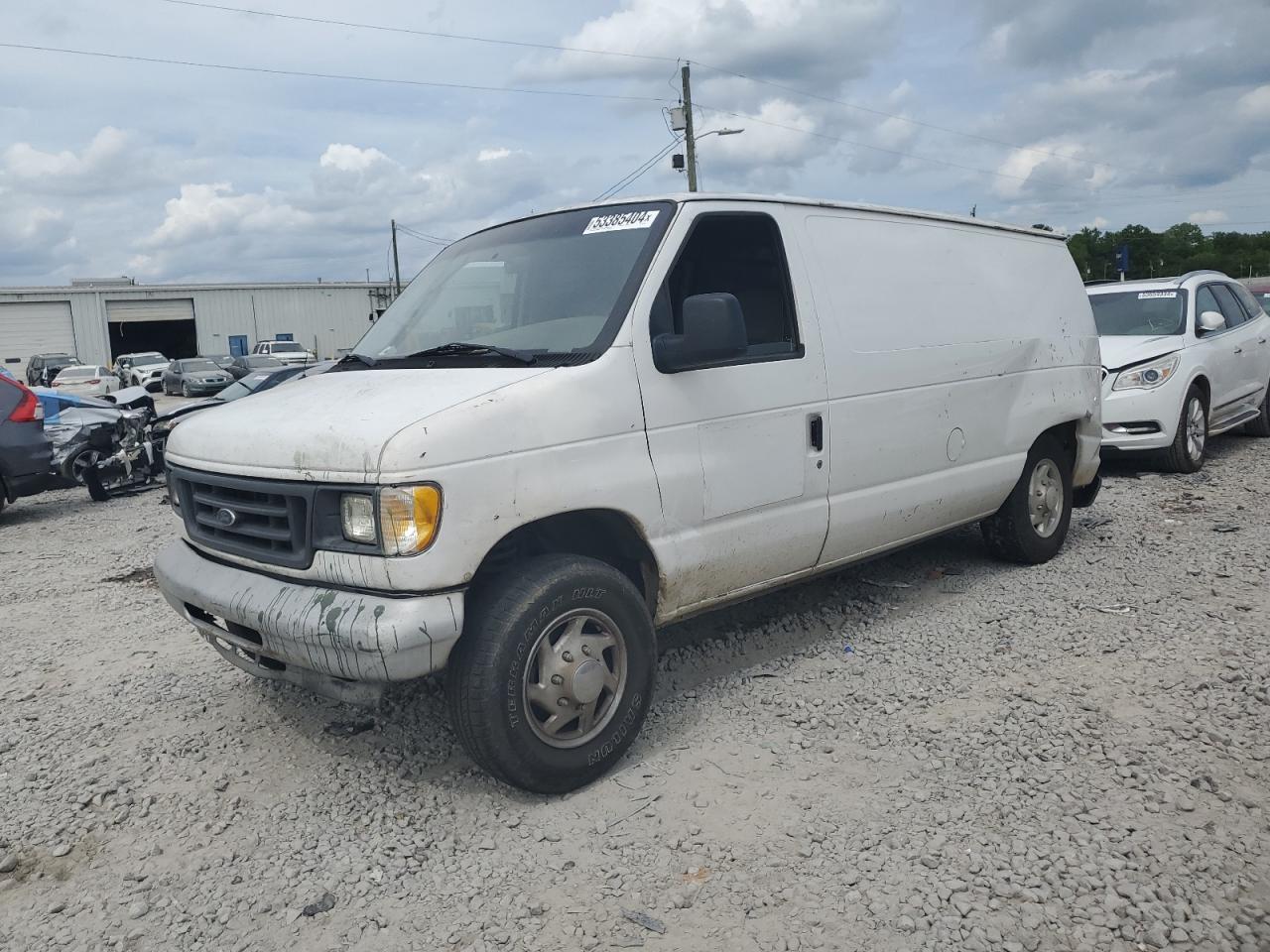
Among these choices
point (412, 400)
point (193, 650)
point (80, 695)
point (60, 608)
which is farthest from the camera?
point (60, 608)

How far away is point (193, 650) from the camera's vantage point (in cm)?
510

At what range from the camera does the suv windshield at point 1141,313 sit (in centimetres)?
967

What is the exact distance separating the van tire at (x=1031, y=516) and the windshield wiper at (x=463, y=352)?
11.3 feet

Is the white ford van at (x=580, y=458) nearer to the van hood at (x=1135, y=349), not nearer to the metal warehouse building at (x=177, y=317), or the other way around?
the van hood at (x=1135, y=349)

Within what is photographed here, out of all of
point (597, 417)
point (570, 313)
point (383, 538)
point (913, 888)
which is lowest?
point (913, 888)

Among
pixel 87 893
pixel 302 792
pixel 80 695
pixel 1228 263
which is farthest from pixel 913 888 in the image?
pixel 1228 263

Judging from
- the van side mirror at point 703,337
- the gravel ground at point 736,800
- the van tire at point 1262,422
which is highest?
the van side mirror at point 703,337

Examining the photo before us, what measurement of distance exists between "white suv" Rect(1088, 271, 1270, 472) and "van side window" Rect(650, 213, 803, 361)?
603 centimetres

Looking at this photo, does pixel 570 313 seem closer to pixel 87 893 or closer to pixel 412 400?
pixel 412 400

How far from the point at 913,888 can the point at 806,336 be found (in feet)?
7.60

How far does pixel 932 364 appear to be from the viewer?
16.1ft

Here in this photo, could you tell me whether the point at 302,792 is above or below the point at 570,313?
below

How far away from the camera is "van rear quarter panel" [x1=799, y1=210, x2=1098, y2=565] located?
4.48 meters

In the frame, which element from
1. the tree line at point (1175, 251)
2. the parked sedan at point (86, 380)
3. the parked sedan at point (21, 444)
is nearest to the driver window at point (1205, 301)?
the parked sedan at point (21, 444)
